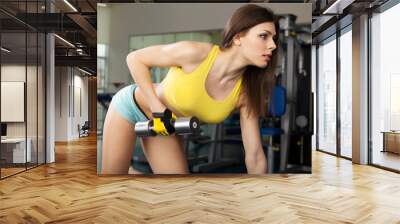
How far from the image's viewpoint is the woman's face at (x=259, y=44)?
513 centimetres

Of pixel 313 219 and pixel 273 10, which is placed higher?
pixel 273 10

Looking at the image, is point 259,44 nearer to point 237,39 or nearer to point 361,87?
point 237,39

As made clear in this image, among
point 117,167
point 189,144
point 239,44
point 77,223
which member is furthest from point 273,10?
point 77,223

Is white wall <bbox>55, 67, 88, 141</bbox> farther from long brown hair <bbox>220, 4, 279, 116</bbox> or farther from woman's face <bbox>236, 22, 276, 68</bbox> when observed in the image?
woman's face <bbox>236, 22, 276, 68</bbox>

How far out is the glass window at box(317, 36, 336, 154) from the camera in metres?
8.69

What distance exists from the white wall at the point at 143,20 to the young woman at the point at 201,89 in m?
0.18

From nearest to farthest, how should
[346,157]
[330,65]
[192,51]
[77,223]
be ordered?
[77,223] < [192,51] < [346,157] < [330,65]

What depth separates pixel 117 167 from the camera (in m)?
5.37

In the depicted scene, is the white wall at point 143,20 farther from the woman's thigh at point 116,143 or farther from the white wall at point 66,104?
the white wall at point 66,104

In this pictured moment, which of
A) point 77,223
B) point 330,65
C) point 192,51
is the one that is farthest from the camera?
point 330,65

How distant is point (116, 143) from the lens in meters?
5.30

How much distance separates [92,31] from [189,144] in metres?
3.96

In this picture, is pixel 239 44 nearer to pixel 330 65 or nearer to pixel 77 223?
pixel 77 223

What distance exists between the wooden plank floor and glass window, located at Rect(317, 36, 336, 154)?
2776 millimetres
